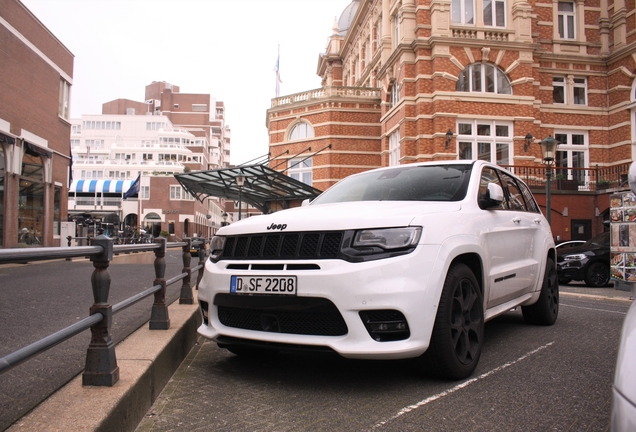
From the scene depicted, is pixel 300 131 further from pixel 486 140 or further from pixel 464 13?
pixel 486 140

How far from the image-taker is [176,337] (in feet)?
13.8

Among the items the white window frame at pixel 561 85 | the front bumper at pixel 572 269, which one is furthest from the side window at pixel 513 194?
the white window frame at pixel 561 85

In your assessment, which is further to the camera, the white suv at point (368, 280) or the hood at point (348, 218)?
the hood at point (348, 218)

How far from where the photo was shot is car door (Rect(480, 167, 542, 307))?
4371 mm

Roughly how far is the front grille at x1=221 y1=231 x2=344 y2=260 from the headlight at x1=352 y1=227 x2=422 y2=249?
5.4 inches

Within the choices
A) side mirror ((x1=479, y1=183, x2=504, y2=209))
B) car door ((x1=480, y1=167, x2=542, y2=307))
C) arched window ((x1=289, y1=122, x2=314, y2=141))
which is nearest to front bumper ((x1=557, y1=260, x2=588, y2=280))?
car door ((x1=480, y1=167, x2=542, y2=307))

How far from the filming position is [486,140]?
78.9ft

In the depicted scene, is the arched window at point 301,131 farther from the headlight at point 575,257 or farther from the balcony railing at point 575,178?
the headlight at point 575,257

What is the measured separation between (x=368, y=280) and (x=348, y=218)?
1.51 feet

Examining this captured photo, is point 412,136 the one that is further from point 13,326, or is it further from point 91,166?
point 91,166

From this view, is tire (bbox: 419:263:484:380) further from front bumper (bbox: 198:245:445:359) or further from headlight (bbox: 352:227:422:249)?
headlight (bbox: 352:227:422:249)

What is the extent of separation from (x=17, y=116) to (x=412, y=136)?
17.4 meters

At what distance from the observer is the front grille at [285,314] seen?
10.8ft

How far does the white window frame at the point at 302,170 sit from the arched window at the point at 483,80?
38.3ft
